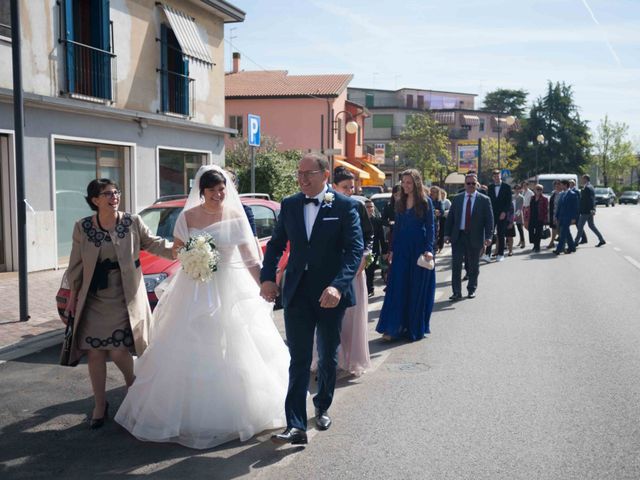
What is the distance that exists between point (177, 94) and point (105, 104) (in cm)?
354

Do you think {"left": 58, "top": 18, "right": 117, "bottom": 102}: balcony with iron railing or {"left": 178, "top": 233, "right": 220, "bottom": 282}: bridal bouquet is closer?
{"left": 178, "top": 233, "right": 220, "bottom": 282}: bridal bouquet

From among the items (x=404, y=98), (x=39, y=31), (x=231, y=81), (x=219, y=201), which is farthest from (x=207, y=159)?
(x=404, y=98)

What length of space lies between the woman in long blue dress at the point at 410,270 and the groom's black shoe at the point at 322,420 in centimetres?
292

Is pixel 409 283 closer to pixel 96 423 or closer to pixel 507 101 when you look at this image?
pixel 96 423

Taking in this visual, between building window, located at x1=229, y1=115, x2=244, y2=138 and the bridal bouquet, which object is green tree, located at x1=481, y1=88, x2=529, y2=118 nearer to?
building window, located at x1=229, y1=115, x2=244, y2=138

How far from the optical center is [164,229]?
8750 mm

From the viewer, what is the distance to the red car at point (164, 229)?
285 inches

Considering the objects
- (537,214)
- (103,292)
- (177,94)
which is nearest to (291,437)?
(103,292)

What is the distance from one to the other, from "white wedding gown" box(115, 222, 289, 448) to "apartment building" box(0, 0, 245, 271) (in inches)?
352

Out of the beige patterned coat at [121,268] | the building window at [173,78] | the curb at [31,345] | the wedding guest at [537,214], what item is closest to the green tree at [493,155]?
the wedding guest at [537,214]

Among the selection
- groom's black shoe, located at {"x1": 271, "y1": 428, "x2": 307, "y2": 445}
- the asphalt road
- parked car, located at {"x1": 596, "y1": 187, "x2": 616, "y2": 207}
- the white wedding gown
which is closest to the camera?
the asphalt road

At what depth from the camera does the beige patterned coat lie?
4945 millimetres

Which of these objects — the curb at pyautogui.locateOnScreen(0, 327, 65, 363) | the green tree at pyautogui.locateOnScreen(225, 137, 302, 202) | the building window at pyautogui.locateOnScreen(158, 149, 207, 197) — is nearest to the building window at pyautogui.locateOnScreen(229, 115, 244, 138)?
the green tree at pyautogui.locateOnScreen(225, 137, 302, 202)

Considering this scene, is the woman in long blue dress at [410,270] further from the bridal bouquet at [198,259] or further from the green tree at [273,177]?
the green tree at [273,177]
